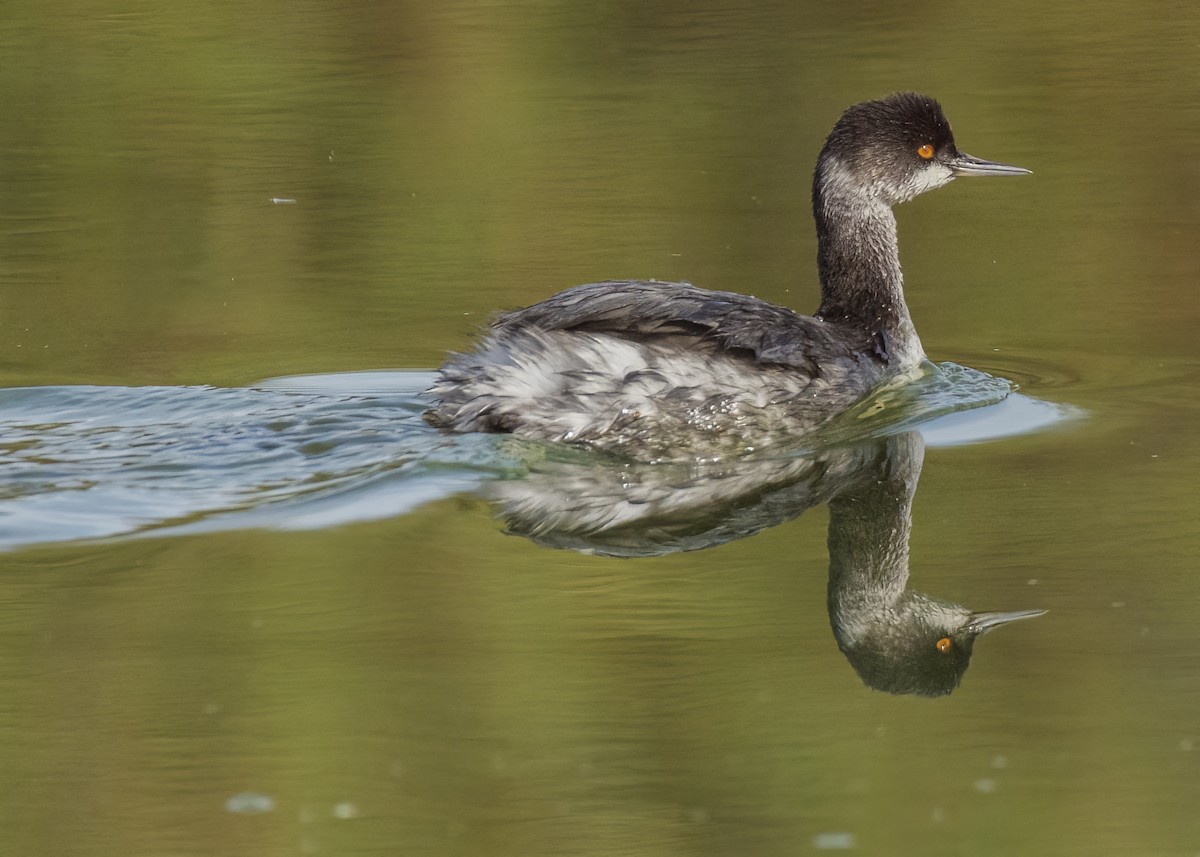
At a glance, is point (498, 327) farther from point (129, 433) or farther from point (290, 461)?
point (129, 433)

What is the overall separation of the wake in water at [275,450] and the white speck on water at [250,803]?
194 cm

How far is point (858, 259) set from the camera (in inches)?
311

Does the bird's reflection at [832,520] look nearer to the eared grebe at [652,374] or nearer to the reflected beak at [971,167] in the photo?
the eared grebe at [652,374]

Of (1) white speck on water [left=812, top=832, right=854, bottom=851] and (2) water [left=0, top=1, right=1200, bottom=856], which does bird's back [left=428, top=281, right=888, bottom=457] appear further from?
(1) white speck on water [left=812, top=832, right=854, bottom=851]

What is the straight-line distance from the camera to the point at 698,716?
4500mm

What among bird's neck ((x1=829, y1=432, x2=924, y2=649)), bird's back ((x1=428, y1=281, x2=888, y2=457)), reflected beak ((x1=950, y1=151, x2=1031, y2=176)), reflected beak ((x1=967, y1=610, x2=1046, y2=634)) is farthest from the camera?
reflected beak ((x1=950, y1=151, x2=1031, y2=176))

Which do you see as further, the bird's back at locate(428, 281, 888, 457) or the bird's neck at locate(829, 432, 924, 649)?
the bird's back at locate(428, 281, 888, 457)

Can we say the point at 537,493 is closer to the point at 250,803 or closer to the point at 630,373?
the point at 630,373

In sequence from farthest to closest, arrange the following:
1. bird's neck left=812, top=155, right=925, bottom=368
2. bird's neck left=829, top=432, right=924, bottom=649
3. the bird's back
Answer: bird's neck left=812, top=155, right=925, bottom=368, the bird's back, bird's neck left=829, top=432, right=924, bottom=649

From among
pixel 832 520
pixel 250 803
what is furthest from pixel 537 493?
pixel 250 803

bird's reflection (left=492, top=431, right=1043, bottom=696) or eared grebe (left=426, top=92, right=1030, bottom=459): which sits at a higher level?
eared grebe (left=426, top=92, right=1030, bottom=459)

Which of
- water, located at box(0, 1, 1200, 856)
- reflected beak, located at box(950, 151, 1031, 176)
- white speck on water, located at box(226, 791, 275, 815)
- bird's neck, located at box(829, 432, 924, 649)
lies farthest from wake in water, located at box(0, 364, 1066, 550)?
white speck on water, located at box(226, 791, 275, 815)

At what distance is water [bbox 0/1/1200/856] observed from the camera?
4152mm

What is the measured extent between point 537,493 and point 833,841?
2635 millimetres
